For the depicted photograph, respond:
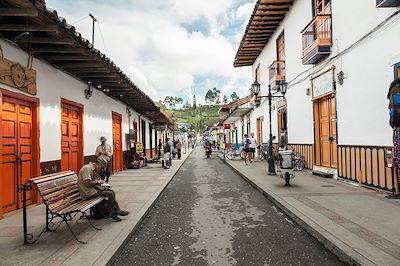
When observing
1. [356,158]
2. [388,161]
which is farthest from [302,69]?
[388,161]

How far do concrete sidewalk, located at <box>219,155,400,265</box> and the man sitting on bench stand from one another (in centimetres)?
319

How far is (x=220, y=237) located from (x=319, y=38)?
7546mm

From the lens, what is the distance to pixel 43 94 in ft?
23.6

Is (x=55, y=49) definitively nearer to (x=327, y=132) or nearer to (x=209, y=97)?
(x=327, y=132)

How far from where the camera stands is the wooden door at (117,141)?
44.9 feet

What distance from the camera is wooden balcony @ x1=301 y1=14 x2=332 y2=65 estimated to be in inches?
390

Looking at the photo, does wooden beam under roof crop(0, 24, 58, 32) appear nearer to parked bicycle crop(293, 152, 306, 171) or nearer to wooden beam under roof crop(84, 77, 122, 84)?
wooden beam under roof crop(84, 77, 122, 84)

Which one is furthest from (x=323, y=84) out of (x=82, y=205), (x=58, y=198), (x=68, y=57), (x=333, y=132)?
(x=58, y=198)

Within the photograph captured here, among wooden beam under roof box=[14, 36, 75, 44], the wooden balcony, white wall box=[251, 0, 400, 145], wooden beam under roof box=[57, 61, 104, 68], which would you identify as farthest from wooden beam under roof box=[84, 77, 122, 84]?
white wall box=[251, 0, 400, 145]

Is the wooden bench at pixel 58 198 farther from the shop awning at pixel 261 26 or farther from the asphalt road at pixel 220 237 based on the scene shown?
the shop awning at pixel 261 26

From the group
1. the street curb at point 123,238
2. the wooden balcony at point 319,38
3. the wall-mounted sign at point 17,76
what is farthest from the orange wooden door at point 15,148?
the wooden balcony at point 319,38

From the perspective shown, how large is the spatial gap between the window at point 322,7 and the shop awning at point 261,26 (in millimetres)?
2181

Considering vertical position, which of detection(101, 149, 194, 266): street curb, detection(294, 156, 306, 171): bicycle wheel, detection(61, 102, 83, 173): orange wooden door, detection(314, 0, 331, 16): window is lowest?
detection(101, 149, 194, 266): street curb

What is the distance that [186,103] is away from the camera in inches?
6088
